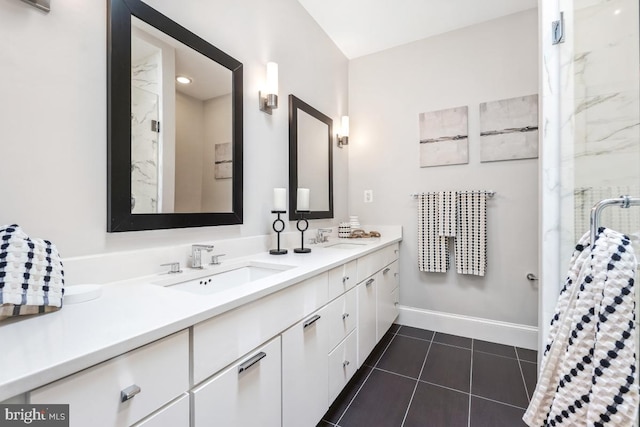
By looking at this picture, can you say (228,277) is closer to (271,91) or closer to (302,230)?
(302,230)

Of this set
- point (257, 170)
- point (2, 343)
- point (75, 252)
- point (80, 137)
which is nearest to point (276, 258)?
point (257, 170)

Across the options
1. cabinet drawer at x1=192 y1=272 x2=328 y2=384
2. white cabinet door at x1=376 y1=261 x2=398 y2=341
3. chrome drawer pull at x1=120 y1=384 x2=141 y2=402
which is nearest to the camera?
chrome drawer pull at x1=120 y1=384 x2=141 y2=402

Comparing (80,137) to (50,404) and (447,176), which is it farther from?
(447,176)

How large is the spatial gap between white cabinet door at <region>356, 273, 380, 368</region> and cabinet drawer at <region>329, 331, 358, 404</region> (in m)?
0.09

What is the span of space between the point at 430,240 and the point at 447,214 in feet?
0.88

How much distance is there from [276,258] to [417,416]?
1108mm

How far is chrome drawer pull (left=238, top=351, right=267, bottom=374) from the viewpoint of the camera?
0.86 m

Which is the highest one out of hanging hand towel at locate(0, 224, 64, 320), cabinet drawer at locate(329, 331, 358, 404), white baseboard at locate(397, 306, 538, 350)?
hanging hand towel at locate(0, 224, 64, 320)

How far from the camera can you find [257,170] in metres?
1.74

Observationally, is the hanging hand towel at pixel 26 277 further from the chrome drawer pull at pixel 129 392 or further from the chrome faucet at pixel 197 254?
the chrome faucet at pixel 197 254

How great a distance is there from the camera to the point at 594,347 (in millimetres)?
724

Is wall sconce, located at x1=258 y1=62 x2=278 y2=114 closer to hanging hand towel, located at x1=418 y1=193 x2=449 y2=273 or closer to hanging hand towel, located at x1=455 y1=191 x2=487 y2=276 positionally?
hanging hand towel, located at x1=418 y1=193 x2=449 y2=273

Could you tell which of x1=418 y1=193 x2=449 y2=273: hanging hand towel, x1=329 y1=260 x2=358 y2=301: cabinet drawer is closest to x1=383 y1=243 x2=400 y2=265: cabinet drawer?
x1=418 y1=193 x2=449 y2=273: hanging hand towel
